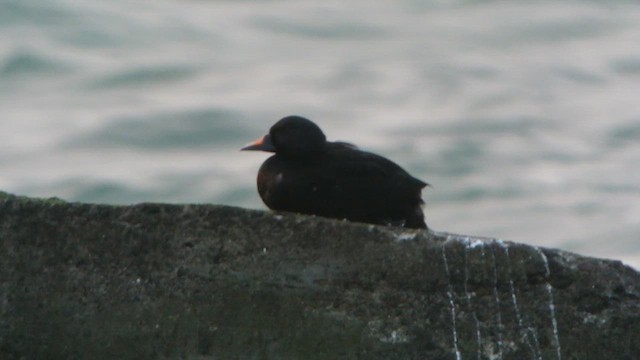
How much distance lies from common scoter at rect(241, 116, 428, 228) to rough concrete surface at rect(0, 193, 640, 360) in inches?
39.7

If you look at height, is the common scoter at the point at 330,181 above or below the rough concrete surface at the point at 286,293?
above

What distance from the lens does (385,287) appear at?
3.95m

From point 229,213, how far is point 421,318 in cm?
77

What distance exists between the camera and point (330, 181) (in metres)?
5.11

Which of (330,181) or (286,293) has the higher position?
(330,181)

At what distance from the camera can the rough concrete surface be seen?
12.8ft

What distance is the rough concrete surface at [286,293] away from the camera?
391 centimetres

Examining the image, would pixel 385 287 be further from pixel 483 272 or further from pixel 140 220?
pixel 140 220

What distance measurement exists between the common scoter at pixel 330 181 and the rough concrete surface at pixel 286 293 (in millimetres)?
1009

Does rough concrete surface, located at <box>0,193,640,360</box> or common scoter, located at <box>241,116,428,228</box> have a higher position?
common scoter, located at <box>241,116,428,228</box>

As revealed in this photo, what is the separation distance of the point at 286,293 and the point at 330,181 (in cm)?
123

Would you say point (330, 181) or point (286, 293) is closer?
point (286, 293)

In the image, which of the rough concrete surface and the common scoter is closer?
the rough concrete surface

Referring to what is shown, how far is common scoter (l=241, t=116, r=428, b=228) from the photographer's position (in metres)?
5.06
